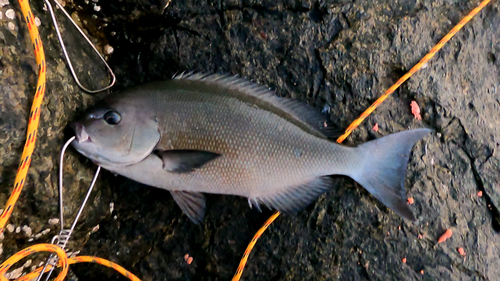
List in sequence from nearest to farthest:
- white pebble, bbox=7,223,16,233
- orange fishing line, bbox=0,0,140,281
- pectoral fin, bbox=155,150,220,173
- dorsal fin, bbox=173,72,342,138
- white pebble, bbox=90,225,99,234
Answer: orange fishing line, bbox=0,0,140,281 < white pebble, bbox=7,223,16,233 < pectoral fin, bbox=155,150,220,173 < dorsal fin, bbox=173,72,342,138 < white pebble, bbox=90,225,99,234

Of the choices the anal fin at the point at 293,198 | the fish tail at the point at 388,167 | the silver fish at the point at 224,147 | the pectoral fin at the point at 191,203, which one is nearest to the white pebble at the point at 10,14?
the silver fish at the point at 224,147

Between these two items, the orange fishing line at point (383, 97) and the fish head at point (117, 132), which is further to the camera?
the orange fishing line at point (383, 97)

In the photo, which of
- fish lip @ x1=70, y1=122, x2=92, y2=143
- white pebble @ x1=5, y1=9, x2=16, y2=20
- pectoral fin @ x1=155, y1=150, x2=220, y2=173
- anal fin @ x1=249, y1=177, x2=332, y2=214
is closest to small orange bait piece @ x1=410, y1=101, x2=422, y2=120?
anal fin @ x1=249, y1=177, x2=332, y2=214

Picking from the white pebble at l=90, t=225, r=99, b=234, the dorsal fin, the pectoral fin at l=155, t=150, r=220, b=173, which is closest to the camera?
the pectoral fin at l=155, t=150, r=220, b=173

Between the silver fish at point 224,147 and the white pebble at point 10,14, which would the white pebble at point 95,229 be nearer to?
the silver fish at point 224,147

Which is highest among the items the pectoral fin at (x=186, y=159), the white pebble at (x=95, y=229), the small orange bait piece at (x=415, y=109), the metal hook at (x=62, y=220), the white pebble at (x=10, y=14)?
the white pebble at (x=10, y=14)

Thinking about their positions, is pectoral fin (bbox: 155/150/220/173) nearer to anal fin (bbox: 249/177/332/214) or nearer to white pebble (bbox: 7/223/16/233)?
anal fin (bbox: 249/177/332/214)
